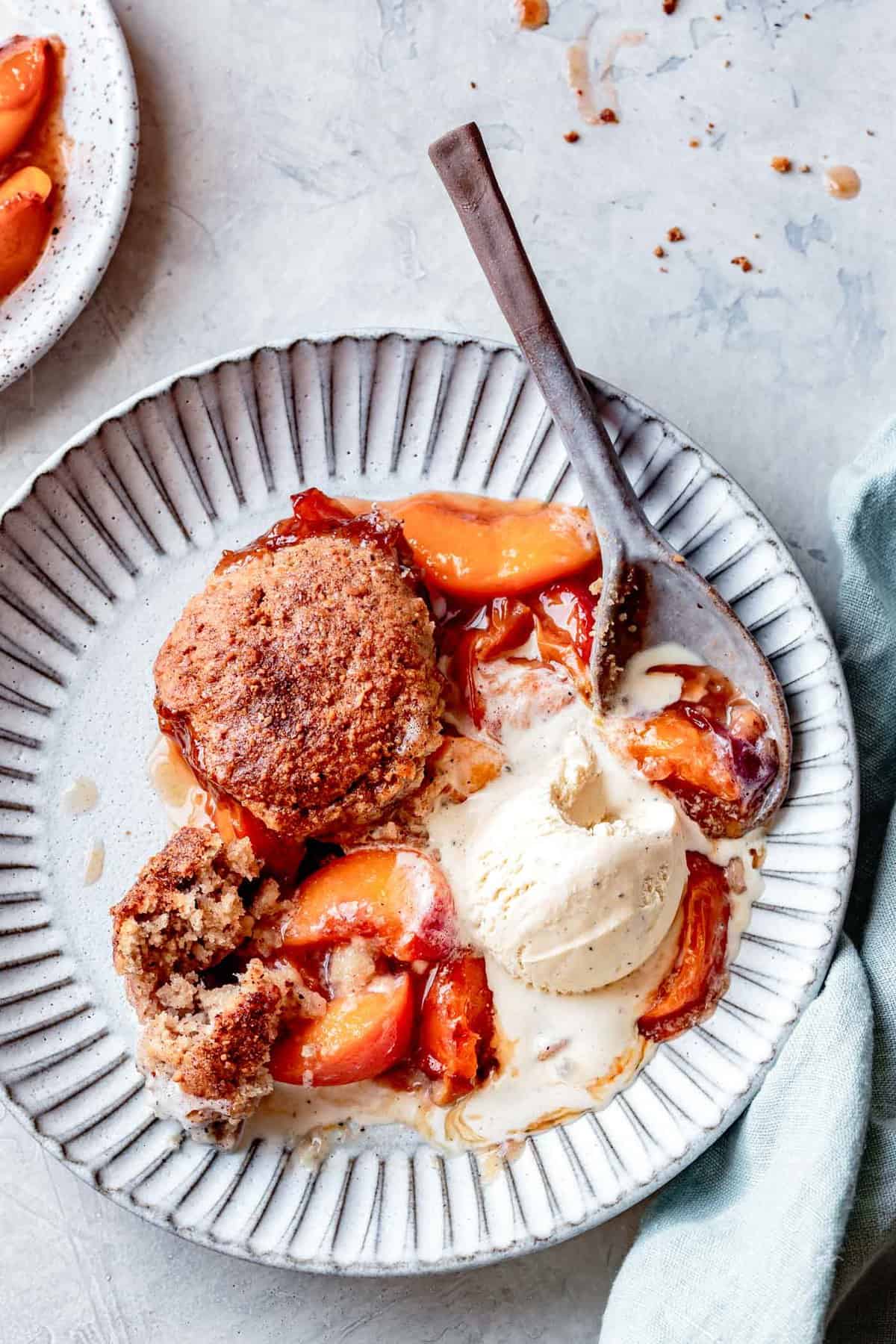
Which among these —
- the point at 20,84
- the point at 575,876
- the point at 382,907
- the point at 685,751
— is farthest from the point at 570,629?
the point at 20,84

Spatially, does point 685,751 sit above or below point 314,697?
below

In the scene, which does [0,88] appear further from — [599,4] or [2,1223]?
[2,1223]

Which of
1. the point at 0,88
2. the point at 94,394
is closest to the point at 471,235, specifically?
the point at 94,394

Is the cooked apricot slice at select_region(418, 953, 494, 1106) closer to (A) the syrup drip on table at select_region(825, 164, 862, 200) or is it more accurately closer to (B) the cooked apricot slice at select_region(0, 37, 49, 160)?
(A) the syrup drip on table at select_region(825, 164, 862, 200)

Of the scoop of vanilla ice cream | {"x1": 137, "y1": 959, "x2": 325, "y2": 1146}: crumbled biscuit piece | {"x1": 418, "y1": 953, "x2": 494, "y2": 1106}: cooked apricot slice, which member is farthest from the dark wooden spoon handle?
{"x1": 137, "y1": 959, "x2": 325, "y2": 1146}: crumbled biscuit piece

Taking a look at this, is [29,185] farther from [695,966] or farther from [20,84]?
[695,966]

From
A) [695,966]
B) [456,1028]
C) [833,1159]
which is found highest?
[456,1028]

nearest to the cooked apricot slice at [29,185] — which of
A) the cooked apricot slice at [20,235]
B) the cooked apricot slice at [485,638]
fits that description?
the cooked apricot slice at [20,235]
